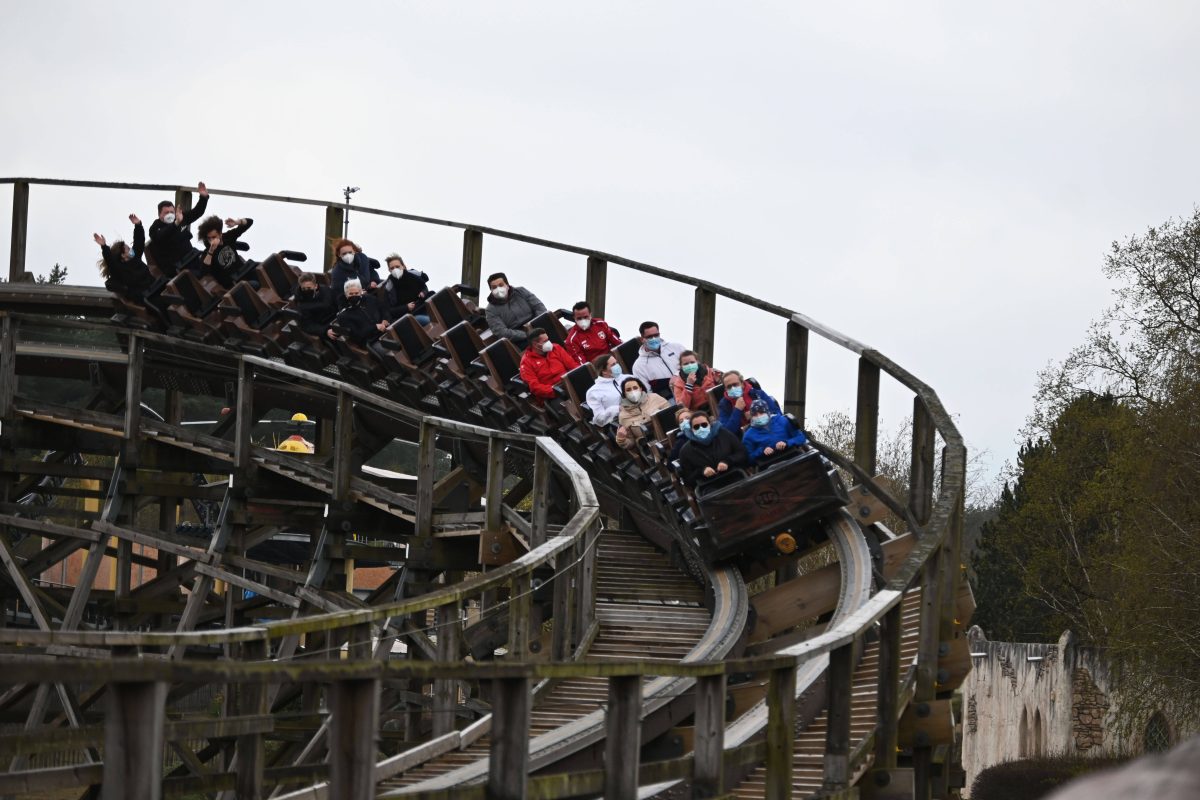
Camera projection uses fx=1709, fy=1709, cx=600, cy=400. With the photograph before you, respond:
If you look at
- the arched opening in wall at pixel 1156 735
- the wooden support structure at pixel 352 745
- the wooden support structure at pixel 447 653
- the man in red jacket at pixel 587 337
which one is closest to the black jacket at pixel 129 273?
the man in red jacket at pixel 587 337

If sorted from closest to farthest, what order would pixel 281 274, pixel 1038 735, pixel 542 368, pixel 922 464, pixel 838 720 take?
pixel 838 720, pixel 922 464, pixel 542 368, pixel 281 274, pixel 1038 735

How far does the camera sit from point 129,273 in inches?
652

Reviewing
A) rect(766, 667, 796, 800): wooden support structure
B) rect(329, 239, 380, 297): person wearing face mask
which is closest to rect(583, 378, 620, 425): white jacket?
rect(329, 239, 380, 297): person wearing face mask

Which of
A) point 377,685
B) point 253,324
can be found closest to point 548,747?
point 377,685

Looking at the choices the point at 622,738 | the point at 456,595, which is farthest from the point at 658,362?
the point at 622,738

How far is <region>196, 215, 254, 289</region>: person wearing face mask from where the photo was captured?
1677 cm

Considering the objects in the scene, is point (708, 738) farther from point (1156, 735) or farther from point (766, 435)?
point (1156, 735)

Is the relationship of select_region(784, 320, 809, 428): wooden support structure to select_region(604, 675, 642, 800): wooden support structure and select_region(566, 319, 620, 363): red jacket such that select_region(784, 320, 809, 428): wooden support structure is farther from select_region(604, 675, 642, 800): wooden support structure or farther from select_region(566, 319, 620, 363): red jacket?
select_region(604, 675, 642, 800): wooden support structure

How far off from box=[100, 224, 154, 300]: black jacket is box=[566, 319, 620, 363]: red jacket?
4542mm

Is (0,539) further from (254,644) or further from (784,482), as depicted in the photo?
(254,644)

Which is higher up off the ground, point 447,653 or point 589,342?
point 589,342

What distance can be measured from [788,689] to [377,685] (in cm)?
195

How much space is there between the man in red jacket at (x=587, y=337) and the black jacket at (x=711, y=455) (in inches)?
132

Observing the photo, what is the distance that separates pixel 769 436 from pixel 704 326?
3.15 meters
